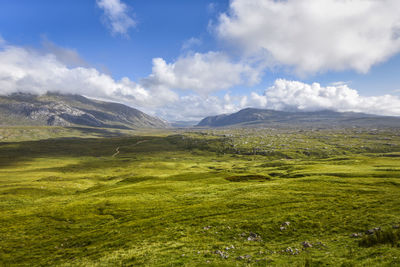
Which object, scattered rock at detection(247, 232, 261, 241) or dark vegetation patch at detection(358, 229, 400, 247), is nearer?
dark vegetation patch at detection(358, 229, 400, 247)

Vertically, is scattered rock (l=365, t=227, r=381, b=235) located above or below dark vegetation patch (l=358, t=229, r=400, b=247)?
below

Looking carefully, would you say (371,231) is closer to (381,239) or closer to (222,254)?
(381,239)

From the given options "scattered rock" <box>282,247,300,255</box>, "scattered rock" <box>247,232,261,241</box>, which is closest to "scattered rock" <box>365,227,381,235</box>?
"scattered rock" <box>282,247,300,255</box>

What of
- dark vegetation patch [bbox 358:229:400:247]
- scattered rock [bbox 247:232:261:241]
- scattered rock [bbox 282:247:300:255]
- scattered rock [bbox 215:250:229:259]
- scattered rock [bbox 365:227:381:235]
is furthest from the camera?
scattered rock [bbox 247:232:261:241]

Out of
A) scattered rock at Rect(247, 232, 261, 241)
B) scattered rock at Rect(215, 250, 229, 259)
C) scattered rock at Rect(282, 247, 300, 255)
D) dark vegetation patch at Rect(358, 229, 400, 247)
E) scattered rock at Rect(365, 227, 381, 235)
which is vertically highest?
dark vegetation patch at Rect(358, 229, 400, 247)

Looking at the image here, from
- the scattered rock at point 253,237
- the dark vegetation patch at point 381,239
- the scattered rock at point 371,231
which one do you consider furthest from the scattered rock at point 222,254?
the scattered rock at point 371,231

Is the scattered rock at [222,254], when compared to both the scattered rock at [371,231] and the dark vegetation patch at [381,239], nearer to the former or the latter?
the dark vegetation patch at [381,239]

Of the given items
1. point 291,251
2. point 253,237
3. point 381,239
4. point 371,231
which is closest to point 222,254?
point 253,237

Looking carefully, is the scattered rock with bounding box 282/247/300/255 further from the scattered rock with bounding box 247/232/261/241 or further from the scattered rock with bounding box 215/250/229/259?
the scattered rock with bounding box 215/250/229/259

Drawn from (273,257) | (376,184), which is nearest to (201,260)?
(273,257)

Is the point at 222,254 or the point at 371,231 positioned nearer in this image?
the point at 222,254

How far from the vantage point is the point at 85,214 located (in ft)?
187

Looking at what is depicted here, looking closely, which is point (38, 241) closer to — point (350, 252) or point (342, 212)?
point (350, 252)

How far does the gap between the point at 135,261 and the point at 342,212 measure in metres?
39.7
